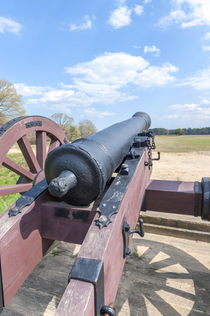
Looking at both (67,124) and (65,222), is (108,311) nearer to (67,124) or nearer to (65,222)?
(65,222)

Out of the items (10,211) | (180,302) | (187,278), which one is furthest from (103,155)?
(187,278)

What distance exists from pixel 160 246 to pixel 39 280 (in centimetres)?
162

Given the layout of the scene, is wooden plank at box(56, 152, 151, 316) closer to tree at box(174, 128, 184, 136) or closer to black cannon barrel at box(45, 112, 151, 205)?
black cannon barrel at box(45, 112, 151, 205)

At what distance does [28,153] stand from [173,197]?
165 cm

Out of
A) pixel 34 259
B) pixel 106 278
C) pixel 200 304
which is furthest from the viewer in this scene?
pixel 200 304

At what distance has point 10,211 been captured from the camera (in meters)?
1.54

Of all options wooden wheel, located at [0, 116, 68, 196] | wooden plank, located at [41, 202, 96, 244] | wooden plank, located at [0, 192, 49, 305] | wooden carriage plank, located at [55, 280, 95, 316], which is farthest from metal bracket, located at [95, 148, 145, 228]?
wooden wheel, located at [0, 116, 68, 196]

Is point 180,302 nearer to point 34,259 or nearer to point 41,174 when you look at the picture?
point 34,259

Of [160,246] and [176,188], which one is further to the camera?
[160,246]

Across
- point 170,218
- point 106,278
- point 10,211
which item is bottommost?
point 170,218

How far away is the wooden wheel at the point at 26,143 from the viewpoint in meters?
2.22

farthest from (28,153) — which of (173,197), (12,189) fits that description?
(173,197)

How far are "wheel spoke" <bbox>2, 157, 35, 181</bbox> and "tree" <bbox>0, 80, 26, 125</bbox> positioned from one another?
833 inches

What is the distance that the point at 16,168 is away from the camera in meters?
2.43
